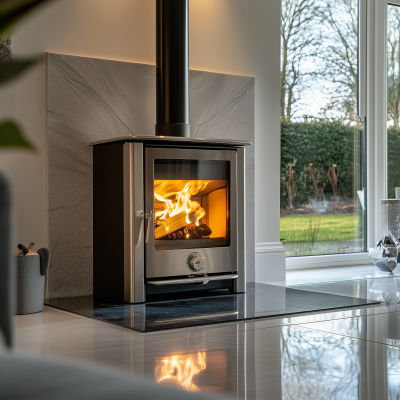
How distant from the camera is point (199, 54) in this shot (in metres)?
3.59

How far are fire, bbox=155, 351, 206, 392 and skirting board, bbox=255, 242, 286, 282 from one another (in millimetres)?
1851

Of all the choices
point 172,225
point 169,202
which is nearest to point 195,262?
point 172,225

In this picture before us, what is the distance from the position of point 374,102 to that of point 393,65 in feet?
1.29

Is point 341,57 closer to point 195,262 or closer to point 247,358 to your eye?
point 195,262

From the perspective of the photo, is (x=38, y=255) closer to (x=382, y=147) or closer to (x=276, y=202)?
(x=276, y=202)

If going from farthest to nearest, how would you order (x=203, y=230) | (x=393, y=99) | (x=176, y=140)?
(x=393, y=99)
(x=203, y=230)
(x=176, y=140)

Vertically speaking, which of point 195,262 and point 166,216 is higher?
point 166,216

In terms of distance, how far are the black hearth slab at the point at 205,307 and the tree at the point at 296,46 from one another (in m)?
1.58

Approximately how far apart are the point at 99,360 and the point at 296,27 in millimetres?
3105

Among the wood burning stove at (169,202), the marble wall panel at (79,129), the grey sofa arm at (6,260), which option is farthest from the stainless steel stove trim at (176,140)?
the grey sofa arm at (6,260)

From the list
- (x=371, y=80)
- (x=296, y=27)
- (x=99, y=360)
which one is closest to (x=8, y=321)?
(x=99, y=360)

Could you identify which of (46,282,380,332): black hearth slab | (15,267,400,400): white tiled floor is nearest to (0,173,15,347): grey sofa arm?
(15,267,400,400): white tiled floor

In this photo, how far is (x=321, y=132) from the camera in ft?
14.2

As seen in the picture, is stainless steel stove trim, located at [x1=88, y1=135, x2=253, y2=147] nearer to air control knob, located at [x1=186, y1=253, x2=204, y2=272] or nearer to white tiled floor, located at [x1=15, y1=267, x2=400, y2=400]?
air control knob, located at [x1=186, y1=253, x2=204, y2=272]
